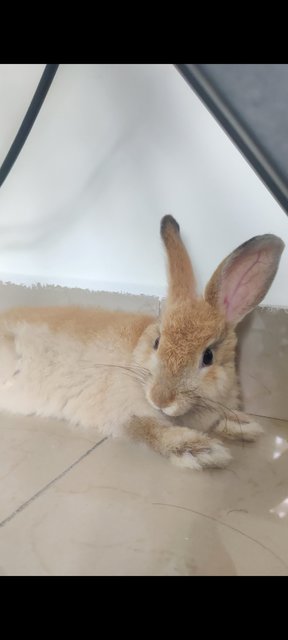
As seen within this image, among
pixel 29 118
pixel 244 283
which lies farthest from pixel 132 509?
pixel 29 118

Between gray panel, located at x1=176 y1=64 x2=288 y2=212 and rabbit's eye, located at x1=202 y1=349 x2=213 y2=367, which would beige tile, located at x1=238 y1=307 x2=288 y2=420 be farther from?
gray panel, located at x1=176 y1=64 x2=288 y2=212

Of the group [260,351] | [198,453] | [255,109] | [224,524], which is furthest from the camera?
[260,351]

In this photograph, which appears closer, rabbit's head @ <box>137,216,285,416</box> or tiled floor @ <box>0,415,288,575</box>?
tiled floor @ <box>0,415,288,575</box>

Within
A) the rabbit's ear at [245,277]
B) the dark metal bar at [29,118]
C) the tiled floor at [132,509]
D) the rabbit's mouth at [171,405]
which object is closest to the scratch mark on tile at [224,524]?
the tiled floor at [132,509]

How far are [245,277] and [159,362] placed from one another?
161 millimetres

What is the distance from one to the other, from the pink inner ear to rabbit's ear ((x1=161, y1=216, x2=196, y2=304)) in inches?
2.1

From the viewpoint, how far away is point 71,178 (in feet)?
2.76

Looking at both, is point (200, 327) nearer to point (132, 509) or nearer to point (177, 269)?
point (177, 269)

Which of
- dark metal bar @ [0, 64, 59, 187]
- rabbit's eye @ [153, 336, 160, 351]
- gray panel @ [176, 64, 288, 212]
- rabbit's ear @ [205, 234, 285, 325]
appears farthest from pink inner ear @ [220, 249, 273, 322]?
dark metal bar @ [0, 64, 59, 187]

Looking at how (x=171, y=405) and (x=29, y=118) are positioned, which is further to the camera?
(x=29, y=118)

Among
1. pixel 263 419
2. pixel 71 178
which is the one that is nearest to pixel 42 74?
pixel 71 178

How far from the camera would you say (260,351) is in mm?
776

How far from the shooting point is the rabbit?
2.21 ft

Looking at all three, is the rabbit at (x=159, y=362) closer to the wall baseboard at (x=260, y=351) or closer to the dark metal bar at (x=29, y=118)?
the wall baseboard at (x=260, y=351)
